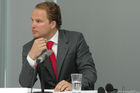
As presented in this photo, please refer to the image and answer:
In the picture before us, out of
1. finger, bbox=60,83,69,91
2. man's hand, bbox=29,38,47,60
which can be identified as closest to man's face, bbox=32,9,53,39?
man's hand, bbox=29,38,47,60

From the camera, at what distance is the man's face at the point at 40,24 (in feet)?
8.04

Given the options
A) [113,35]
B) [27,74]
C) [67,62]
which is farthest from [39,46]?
[113,35]

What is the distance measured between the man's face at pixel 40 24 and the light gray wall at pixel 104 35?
4.90ft

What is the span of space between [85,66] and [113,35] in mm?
1598

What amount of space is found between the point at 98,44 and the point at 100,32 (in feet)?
0.61

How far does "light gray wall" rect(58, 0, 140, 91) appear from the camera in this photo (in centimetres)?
379

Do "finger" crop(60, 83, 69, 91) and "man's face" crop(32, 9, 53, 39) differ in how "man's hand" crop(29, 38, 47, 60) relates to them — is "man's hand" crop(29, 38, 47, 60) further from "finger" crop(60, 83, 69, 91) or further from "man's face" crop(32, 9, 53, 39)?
"finger" crop(60, 83, 69, 91)

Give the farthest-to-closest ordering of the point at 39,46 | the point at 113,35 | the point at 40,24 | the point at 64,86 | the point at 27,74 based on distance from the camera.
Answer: the point at 113,35 → the point at 40,24 → the point at 27,74 → the point at 39,46 → the point at 64,86

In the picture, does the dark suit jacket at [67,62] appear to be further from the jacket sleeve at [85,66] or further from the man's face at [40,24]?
the man's face at [40,24]

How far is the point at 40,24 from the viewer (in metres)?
2.48

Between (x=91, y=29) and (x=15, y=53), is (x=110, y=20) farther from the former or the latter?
(x=15, y=53)

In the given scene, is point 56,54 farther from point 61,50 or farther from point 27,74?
point 27,74

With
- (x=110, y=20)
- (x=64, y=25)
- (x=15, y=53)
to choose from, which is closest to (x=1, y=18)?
(x=15, y=53)

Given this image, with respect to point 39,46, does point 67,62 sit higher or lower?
lower
